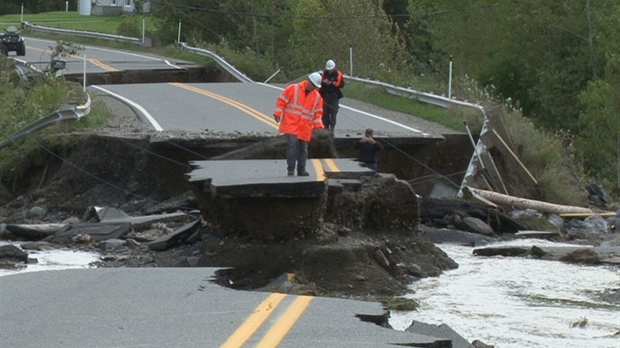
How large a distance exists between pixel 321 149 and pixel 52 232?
15.7ft

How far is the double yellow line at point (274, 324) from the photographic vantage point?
782 centimetres

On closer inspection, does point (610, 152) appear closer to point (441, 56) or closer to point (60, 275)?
point (441, 56)

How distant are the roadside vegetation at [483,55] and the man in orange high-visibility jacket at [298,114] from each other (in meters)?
9.16

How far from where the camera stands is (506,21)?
45.8 m

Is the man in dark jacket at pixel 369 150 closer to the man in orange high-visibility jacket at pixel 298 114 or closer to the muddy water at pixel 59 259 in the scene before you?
the man in orange high-visibility jacket at pixel 298 114

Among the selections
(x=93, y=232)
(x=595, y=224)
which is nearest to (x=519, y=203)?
(x=595, y=224)

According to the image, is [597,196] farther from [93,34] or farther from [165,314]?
[93,34]

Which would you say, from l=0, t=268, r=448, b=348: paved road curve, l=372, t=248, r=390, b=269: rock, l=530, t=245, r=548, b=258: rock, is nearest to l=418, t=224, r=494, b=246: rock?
l=530, t=245, r=548, b=258: rock

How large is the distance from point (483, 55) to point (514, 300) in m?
38.5

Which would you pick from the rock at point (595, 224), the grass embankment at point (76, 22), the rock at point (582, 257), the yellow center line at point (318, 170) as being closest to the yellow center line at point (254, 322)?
the yellow center line at point (318, 170)

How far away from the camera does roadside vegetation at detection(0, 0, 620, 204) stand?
2691cm

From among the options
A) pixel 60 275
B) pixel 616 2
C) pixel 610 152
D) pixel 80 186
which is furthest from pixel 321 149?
pixel 616 2

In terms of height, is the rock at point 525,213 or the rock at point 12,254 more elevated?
the rock at point 12,254

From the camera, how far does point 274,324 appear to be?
8484 millimetres
